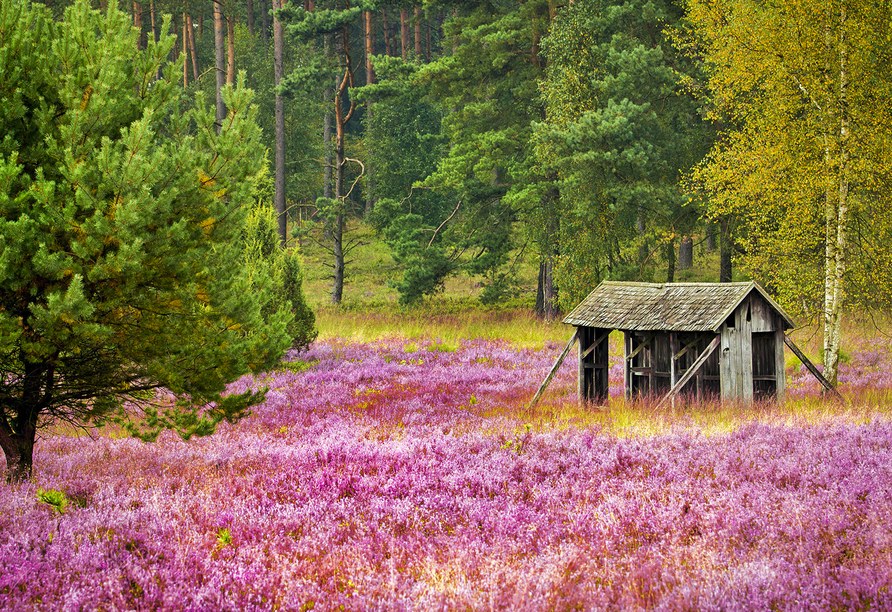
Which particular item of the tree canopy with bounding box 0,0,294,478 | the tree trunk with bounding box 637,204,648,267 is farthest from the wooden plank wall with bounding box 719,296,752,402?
the tree trunk with bounding box 637,204,648,267

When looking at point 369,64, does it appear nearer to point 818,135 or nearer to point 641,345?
point 818,135

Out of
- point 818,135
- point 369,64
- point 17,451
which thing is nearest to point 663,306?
point 818,135

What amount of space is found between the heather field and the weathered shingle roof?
1.78m

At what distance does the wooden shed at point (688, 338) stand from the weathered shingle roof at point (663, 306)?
2 centimetres

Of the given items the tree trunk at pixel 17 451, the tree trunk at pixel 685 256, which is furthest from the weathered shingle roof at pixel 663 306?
the tree trunk at pixel 685 256

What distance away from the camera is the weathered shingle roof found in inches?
464

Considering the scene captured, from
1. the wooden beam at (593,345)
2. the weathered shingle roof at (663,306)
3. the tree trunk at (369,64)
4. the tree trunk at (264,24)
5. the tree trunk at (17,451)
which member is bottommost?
the tree trunk at (17,451)

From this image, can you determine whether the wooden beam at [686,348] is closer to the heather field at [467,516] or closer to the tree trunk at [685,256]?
the heather field at [467,516]

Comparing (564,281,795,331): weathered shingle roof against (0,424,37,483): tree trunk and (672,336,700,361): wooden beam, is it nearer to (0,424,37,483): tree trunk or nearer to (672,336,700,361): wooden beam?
(672,336,700,361): wooden beam

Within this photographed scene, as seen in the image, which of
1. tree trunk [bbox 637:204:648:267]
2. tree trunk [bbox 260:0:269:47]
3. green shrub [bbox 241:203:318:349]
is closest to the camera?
green shrub [bbox 241:203:318:349]

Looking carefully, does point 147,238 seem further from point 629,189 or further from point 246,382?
point 629,189

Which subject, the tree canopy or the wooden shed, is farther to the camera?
the wooden shed

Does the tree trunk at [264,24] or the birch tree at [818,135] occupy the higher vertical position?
the tree trunk at [264,24]

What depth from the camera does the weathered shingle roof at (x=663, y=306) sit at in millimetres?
11789
